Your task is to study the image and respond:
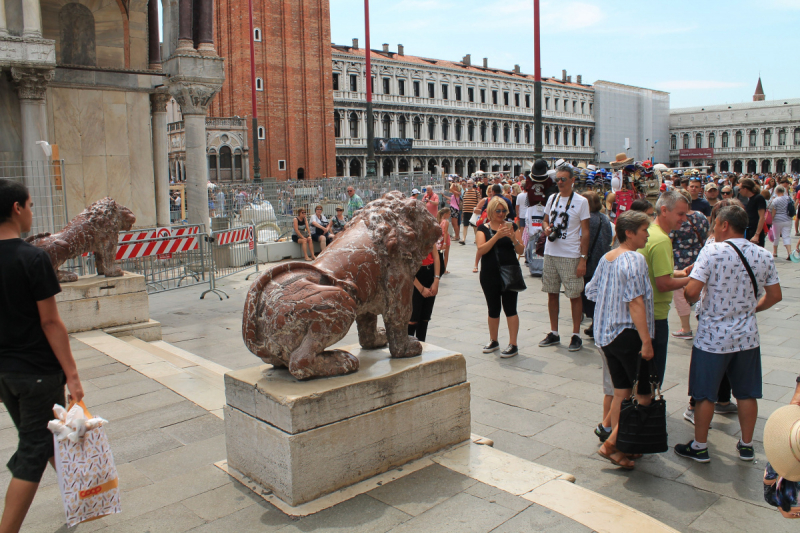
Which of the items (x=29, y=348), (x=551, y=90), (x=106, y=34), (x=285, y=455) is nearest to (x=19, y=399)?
(x=29, y=348)

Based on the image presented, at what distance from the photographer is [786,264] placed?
13.1 metres

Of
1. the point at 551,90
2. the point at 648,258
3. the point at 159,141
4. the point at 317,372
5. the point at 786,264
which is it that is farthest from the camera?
the point at 551,90

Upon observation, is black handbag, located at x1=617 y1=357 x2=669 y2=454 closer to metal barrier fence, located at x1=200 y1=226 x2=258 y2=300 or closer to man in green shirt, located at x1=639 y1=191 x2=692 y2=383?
man in green shirt, located at x1=639 y1=191 x2=692 y2=383

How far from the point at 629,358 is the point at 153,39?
53.1 ft

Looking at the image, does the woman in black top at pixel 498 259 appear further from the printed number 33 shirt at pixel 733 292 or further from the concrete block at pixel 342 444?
the concrete block at pixel 342 444

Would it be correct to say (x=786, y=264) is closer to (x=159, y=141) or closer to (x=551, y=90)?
(x=159, y=141)

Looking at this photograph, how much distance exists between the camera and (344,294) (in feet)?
10.9

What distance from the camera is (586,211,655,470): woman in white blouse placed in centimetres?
396

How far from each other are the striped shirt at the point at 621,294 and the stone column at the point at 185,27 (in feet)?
40.3

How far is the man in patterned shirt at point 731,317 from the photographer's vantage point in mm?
3992

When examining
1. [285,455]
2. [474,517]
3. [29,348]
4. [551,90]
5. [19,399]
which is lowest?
[474,517]

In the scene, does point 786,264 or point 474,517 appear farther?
point 786,264

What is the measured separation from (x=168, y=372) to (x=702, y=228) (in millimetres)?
6130

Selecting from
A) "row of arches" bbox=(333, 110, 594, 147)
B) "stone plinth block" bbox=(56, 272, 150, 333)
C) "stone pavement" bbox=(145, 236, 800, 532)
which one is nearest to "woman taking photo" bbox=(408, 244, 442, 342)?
"stone pavement" bbox=(145, 236, 800, 532)
